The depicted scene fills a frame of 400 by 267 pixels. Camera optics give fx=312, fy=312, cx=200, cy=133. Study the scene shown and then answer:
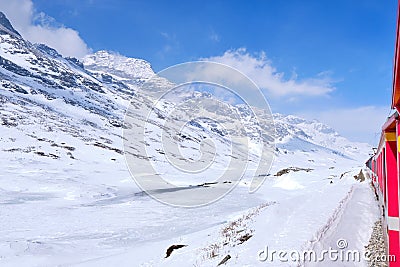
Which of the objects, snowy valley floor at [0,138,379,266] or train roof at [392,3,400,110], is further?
snowy valley floor at [0,138,379,266]

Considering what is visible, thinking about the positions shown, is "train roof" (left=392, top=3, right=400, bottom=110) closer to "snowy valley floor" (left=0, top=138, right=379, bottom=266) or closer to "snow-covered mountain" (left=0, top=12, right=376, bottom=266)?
"snowy valley floor" (left=0, top=138, right=379, bottom=266)

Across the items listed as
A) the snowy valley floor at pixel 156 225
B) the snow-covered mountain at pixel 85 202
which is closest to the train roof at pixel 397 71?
the snowy valley floor at pixel 156 225

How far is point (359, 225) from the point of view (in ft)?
40.6

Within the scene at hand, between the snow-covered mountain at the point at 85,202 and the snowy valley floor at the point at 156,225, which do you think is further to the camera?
the snow-covered mountain at the point at 85,202

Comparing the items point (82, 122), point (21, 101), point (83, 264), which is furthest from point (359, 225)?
point (21, 101)

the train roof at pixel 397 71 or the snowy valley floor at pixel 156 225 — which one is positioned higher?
the train roof at pixel 397 71

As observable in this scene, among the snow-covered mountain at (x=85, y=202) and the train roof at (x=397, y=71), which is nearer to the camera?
the train roof at (x=397, y=71)

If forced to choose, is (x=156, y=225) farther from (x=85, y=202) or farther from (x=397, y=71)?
(x=397, y=71)

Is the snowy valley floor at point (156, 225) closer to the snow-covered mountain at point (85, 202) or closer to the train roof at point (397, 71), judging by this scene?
the snow-covered mountain at point (85, 202)

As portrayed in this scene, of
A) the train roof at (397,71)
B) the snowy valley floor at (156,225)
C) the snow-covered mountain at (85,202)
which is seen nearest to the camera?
the train roof at (397,71)

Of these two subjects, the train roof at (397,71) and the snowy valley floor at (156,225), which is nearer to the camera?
the train roof at (397,71)

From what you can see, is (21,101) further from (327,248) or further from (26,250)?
(327,248)

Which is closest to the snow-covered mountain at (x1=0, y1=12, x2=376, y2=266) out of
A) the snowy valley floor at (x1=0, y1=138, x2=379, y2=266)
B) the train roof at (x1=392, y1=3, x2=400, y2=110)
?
the snowy valley floor at (x1=0, y1=138, x2=379, y2=266)

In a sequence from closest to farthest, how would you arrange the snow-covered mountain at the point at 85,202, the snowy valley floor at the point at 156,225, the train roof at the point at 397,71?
the train roof at the point at 397,71 < the snowy valley floor at the point at 156,225 < the snow-covered mountain at the point at 85,202
